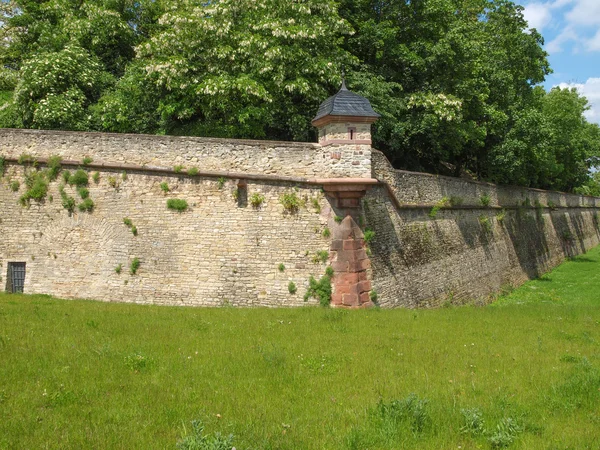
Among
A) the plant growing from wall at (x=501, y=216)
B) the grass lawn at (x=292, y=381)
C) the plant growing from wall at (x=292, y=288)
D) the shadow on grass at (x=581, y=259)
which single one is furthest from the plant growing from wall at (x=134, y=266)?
the shadow on grass at (x=581, y=259)

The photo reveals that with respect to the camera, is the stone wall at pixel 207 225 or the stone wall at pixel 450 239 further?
the stone wall at pixel 450 239

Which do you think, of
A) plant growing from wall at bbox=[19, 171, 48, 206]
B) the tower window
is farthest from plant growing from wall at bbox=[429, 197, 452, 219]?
the tower window

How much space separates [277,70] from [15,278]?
987 cm

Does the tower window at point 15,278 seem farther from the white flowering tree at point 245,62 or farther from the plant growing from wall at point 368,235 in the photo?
the plant growing from wall at point 368,235

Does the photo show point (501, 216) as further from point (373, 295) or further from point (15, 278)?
point (15, 278)

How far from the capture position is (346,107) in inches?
505

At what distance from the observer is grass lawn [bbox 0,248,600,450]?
4.73 meters

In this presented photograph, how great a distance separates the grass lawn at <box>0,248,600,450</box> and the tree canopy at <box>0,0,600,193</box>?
887 cm

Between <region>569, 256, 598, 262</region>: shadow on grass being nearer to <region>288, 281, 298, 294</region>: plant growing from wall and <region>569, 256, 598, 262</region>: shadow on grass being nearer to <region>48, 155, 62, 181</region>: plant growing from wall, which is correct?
<region>288, 281, 298, 294</region>: plant growing from wall

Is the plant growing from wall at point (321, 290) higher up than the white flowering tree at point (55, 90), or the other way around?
the white flowering tree at point (55, 90)

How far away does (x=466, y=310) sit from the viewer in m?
13.0

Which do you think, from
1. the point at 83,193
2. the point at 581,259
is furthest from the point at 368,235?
the point at 581,259

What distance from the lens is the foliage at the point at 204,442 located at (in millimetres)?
4160

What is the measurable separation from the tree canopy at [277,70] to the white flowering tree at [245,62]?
46 millimetres
